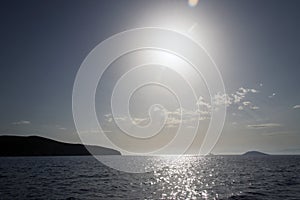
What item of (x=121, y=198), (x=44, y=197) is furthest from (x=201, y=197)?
(x=44, y=197)

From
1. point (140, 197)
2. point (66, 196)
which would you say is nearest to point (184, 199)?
point (140, 197)

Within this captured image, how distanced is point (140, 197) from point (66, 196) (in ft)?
28.2

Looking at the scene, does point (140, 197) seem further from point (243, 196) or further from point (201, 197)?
point (243, 196)

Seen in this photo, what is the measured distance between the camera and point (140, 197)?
3597 cm

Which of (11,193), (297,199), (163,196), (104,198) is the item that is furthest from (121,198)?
(297,199)

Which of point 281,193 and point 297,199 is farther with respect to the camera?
point 281,193

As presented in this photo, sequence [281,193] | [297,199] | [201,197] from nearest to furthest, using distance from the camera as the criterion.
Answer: [297,199]
[201,197]
[281,193]

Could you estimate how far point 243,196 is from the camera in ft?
121

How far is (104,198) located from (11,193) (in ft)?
40.8

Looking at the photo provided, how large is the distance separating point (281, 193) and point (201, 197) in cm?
1110

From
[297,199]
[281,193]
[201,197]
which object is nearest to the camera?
[297,199]

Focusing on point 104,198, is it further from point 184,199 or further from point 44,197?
point 184,199

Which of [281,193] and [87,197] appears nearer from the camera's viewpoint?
[87,197]

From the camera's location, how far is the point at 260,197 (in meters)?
36.2
